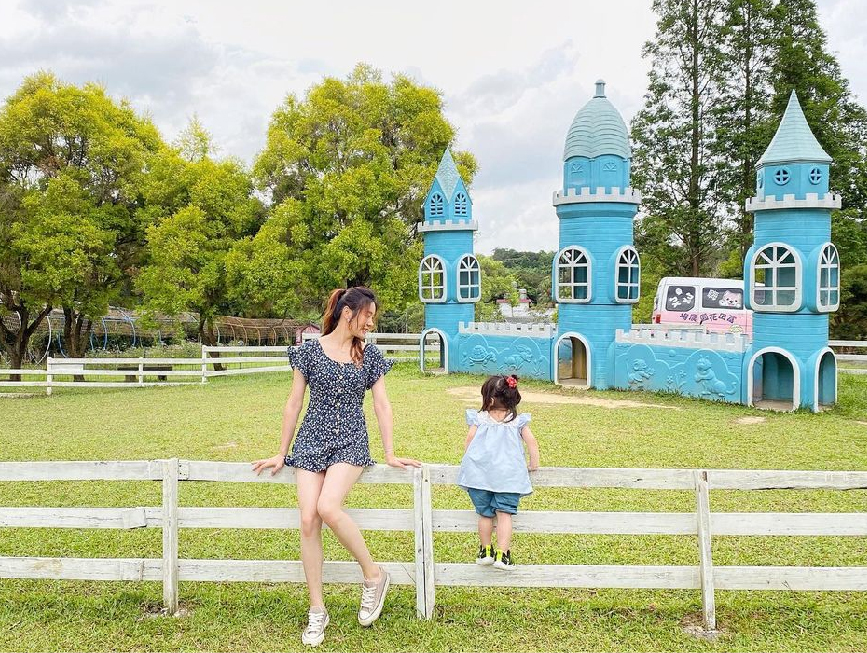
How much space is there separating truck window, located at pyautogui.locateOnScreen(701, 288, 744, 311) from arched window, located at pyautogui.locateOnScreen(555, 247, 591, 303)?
844 cm

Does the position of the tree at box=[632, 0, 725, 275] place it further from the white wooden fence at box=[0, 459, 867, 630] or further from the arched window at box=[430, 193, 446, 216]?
the white wooden fence at box=[0, 459, 867, 630]

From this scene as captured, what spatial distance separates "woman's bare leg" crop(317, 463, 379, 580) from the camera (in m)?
4.03

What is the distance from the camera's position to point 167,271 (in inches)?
780

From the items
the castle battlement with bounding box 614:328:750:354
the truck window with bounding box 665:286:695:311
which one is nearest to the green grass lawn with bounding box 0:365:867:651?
the castle battlement with bounding box 614:328:750:354

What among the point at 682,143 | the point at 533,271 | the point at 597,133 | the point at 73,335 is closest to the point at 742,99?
the point at 682,143

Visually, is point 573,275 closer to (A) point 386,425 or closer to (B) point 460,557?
(B) point 460,557

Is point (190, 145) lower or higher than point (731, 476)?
higher

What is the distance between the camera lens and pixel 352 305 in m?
4.30

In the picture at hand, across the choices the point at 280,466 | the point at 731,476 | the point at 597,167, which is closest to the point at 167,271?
the point at 597,167

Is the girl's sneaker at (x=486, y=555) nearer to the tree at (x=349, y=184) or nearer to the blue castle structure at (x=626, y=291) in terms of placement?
the blue castle structure at (x=626, y=291)

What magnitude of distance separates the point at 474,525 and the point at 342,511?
2.75 ft

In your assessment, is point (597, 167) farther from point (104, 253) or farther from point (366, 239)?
point (104, 253)

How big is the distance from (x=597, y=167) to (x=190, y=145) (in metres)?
14.9

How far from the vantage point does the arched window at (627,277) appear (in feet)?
52.9
